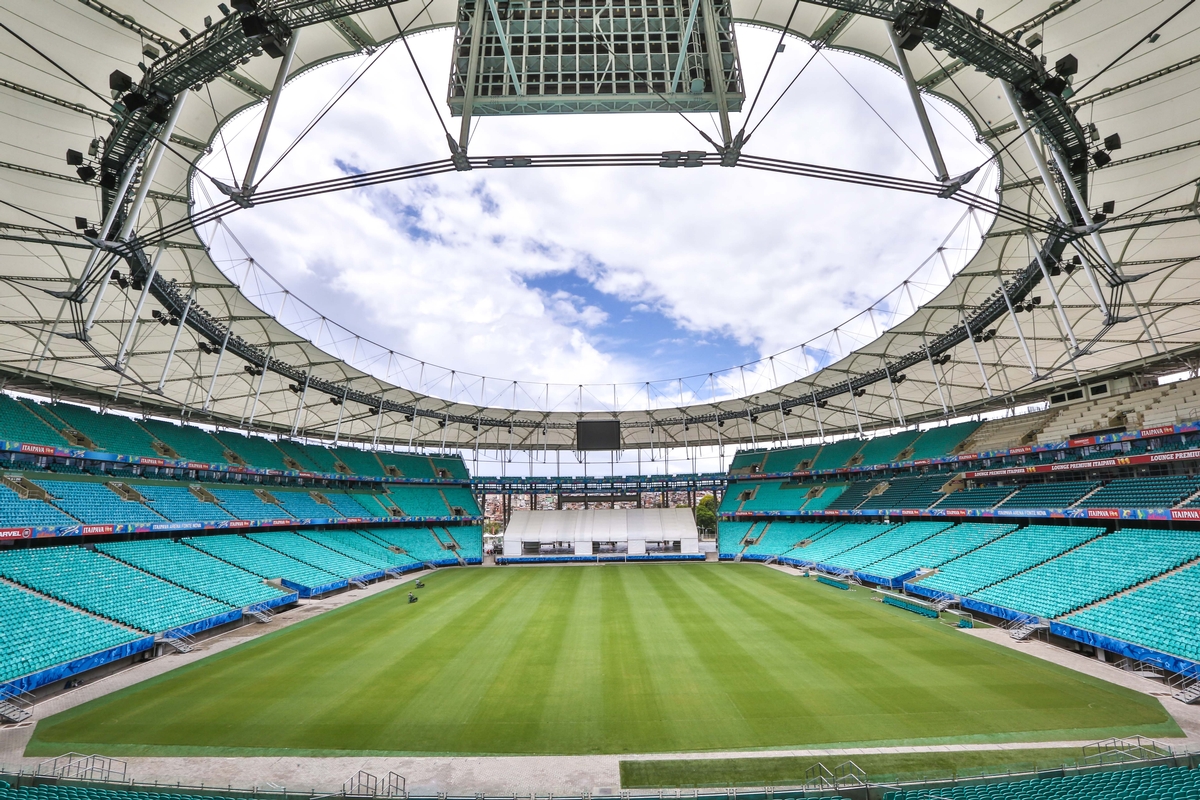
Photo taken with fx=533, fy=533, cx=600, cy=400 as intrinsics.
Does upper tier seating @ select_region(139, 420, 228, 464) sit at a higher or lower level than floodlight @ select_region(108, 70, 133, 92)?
lower

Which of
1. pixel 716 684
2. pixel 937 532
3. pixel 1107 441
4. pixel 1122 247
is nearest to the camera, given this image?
pixel 716 684

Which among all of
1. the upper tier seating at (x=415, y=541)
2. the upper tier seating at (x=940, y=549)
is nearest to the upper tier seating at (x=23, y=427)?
the upper tier seating at (x=415, y=541)

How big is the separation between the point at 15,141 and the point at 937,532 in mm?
44674

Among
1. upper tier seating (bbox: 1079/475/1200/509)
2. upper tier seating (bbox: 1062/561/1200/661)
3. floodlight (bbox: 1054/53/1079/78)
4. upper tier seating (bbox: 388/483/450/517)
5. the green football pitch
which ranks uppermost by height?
floodlight (bbox: 1054/53/1079/78)

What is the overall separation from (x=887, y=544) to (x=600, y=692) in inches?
1102

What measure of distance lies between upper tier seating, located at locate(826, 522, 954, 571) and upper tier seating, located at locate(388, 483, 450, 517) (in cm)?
3630

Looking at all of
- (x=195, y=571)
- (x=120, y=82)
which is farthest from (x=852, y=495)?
(x=120, y=82)

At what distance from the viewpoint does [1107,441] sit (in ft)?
87.9

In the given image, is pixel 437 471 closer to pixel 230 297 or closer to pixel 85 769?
pixel 230 297

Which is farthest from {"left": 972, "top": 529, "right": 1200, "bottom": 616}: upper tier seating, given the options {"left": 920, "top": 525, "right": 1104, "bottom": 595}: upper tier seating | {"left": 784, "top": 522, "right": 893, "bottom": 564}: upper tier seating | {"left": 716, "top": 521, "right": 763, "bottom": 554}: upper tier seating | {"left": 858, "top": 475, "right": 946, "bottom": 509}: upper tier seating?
{"left": 716, "top": 521, "right": 763, "bottom": 554}: upper tier seating

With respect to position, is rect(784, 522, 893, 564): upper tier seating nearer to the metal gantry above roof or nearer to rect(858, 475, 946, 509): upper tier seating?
rect(858, 475, 946, 509): upper tier seating

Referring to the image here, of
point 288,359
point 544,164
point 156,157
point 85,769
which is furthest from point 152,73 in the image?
point 288,359

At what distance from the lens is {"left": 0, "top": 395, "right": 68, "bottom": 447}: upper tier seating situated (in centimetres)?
2622

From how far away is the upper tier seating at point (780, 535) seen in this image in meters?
46.5
